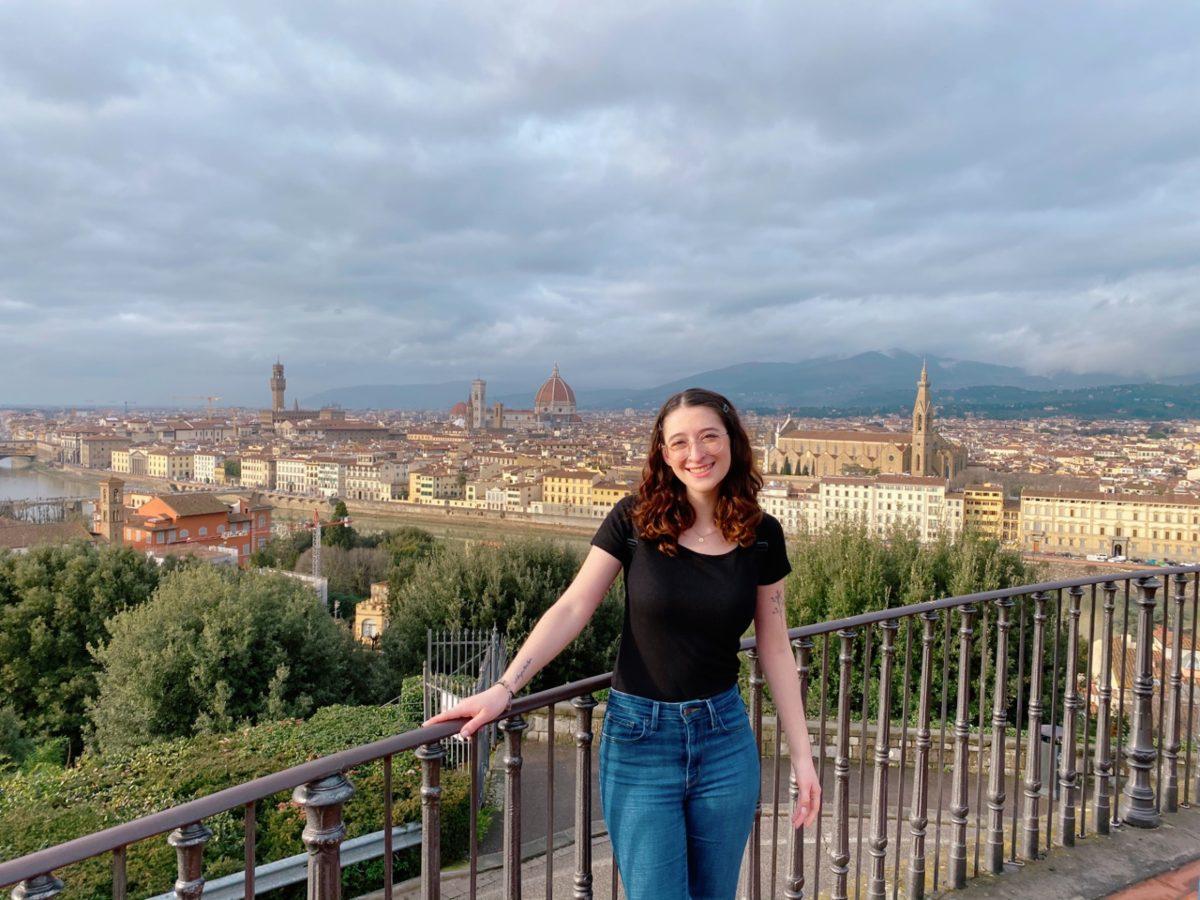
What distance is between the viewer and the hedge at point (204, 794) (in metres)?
4.06

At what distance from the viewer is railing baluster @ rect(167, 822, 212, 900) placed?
3.59 ft

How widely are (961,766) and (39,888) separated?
85.6 inches

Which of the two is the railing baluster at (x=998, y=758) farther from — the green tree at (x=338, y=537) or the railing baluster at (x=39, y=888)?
the green tree at (x=338, y=537)

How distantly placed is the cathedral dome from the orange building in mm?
104776

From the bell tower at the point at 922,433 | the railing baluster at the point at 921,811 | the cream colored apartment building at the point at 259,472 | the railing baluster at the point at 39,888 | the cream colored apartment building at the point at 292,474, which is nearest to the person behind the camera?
the railing baluster at the point at 39,888

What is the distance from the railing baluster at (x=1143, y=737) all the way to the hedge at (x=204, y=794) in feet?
11.3

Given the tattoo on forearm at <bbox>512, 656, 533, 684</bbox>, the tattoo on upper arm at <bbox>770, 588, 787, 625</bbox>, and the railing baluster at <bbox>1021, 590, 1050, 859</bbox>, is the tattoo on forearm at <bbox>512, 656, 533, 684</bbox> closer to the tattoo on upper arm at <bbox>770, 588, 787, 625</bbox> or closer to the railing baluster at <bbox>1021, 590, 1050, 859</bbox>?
the tattoo on upper arm at <bbox>770, 588, 787, 625</bbox>

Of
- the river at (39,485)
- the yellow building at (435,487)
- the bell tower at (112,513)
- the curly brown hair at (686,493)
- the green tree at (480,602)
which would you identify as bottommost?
the river at (39,485)

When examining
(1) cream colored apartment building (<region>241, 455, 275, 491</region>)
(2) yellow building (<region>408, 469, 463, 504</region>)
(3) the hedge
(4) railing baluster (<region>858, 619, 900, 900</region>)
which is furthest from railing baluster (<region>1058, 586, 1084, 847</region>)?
(1) cream colored apartment building (<region>241, 455, 275, 491</region>)

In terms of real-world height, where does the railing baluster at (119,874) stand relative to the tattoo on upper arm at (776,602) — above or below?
below

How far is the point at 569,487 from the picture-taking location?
2315 inches

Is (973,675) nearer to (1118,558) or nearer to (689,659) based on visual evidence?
(689,659)

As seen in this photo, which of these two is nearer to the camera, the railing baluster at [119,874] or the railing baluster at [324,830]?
the railing baluster at [119,874]

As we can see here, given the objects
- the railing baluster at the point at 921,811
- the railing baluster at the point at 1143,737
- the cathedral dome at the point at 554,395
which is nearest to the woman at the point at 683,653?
the railing baluster at the point at 921,811
